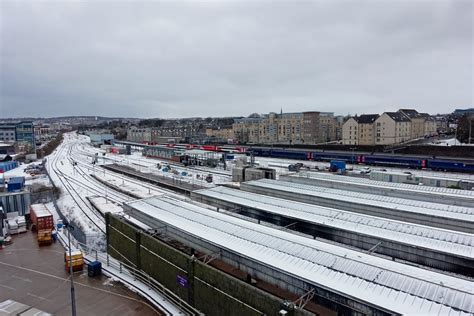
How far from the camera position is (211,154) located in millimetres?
57094

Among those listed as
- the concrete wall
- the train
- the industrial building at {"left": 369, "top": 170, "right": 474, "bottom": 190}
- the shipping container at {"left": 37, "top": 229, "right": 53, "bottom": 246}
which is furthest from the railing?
the train

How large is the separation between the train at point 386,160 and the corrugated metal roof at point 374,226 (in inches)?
1088

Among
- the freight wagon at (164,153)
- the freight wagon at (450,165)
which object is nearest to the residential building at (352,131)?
the freight wagon at (450,165)

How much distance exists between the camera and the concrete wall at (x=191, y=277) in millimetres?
10961

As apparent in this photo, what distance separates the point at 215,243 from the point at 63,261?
11.2 meters

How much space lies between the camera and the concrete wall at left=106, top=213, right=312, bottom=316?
36.0ft

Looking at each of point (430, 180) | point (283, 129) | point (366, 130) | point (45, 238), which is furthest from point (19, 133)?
point (430, 180)

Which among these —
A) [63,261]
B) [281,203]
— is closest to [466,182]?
[281,203]

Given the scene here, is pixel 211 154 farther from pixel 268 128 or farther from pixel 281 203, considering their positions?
pixel 268 128

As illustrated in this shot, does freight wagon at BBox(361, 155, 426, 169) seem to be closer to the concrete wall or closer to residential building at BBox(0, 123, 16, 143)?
the concrete wall

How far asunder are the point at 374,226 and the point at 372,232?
39.4 inches

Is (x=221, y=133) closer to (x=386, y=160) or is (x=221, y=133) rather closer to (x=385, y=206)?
(x=386, y=160)

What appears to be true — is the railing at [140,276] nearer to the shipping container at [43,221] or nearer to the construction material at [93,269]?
the construction material at [93,269]

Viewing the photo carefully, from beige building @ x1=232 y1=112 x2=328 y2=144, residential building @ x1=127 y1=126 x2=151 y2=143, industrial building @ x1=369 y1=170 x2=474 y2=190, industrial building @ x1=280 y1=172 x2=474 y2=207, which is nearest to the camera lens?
industrial building @ x1=280 y1=172 x2=474 y2=207
